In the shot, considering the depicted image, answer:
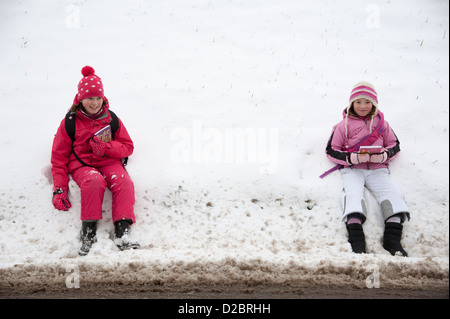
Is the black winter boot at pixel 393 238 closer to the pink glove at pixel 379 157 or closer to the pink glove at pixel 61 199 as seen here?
the pink glove at pixel 379 157

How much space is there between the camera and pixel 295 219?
16.7 ft

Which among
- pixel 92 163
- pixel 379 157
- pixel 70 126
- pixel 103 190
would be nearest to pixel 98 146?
pixel 92 163

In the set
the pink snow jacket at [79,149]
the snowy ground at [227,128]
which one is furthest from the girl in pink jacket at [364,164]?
the pink snow jacket at [79,149]

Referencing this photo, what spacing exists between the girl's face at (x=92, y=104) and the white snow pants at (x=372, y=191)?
3.56 metres

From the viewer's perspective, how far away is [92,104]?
4.95 m

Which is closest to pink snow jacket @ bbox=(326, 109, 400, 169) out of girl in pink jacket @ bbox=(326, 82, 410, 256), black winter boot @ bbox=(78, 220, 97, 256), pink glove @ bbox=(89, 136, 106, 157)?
girl in pink jacket @ bbox=(326, 82, 410, 256)

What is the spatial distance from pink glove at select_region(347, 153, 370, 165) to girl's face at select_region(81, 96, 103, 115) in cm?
355

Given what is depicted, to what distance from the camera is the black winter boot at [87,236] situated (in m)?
4.57

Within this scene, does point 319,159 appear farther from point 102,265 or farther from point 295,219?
point 102,265

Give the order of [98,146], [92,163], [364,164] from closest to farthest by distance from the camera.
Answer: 1. [98,146]
2. [92,163]
3. [364,164]

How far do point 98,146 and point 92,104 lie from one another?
563 millimetres

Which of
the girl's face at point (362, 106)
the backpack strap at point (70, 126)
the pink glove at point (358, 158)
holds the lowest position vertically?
the pink glove at point (358, 158)

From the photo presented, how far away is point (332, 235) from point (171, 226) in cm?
213

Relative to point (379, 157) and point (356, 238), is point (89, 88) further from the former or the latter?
point (379, 157)
